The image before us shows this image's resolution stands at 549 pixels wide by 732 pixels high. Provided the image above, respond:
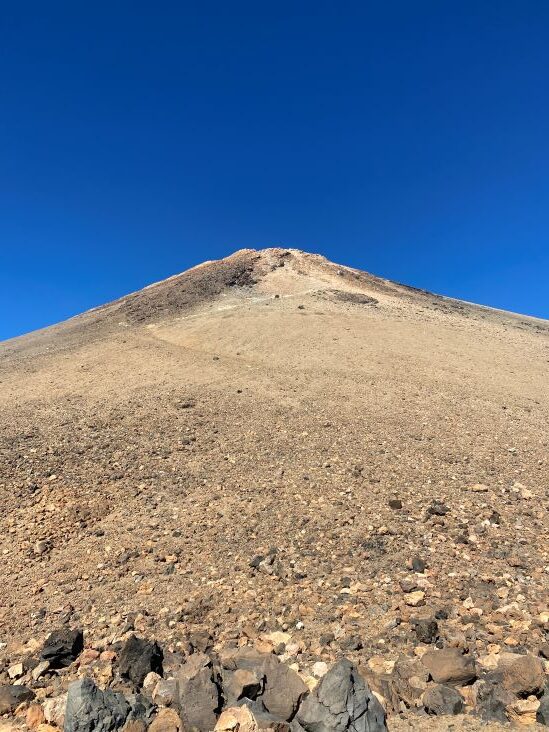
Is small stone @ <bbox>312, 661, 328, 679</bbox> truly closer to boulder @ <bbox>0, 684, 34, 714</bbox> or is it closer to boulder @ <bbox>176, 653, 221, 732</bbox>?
boulder @ <bbox>176, 653, 221, 732</bbox>

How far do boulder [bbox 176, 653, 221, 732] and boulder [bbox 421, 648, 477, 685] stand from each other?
1.96 meters

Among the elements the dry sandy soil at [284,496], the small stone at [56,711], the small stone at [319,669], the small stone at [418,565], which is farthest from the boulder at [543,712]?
the small stone at [56,711]

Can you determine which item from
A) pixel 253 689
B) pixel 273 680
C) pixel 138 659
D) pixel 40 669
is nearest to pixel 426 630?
pixel 273 680

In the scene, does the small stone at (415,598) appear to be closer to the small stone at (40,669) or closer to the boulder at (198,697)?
the boulder at (198,697)

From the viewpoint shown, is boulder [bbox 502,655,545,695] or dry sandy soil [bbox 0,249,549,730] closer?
boulder [bbox 502,655,545,695]

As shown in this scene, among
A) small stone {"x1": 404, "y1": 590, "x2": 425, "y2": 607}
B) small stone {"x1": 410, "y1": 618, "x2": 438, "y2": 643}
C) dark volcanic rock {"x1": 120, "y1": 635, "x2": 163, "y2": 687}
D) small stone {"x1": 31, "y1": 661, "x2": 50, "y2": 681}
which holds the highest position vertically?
small stone {"x1": 404, "y1": 590, "x2": 425, "y2": 607}

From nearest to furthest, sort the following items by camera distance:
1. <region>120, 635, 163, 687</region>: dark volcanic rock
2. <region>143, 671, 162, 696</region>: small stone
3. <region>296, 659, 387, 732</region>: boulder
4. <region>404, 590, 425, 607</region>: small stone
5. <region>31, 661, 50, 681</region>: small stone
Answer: <region>296, 659, 387, 732</region>: boulder → <region>143, 671, 162, 696</region>: small stone → <region>120, 635, 163, 687</region>: dark volcanic rock → <region>31, 661, 50, 681</region>: small stone → <region>404, 590, 425, 607</region>: small stone

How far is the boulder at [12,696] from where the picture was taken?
420 cm

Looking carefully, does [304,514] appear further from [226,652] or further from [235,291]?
[235,291]

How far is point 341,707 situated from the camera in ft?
12.3

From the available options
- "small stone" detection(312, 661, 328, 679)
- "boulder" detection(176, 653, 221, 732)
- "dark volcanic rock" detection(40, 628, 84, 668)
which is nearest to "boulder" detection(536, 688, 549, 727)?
"small stone" detection(312, 661, 328, 679)

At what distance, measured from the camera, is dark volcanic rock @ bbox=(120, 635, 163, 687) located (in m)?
4.54

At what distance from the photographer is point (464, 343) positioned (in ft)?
66.2

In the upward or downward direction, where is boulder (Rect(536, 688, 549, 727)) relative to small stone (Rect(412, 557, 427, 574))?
downward
